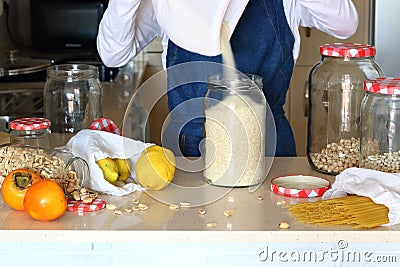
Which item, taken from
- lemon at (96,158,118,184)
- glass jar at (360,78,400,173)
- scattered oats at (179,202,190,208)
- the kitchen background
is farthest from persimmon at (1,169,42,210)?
the kitchen background

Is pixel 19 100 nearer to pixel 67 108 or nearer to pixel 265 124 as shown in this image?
pixel 67 108

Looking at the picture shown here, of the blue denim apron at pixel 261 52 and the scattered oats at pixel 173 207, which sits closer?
the scattered oats at pixel 173 207

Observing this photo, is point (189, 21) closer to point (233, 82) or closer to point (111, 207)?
point (233, 82)

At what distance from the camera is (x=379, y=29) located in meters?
2.87

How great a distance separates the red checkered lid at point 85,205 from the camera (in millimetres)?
1238

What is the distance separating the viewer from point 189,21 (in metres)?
1.38

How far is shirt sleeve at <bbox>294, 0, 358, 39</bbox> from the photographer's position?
1.58 m

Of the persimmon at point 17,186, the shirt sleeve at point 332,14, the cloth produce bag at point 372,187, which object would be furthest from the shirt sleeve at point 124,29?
the cloth produce bag at point 372,187

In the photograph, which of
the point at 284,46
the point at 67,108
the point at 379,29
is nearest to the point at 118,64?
the point at 67,108

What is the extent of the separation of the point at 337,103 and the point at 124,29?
18.7 inches

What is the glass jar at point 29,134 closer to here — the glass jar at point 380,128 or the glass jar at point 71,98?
the glass jar at point 71,98

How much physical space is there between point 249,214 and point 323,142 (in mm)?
344

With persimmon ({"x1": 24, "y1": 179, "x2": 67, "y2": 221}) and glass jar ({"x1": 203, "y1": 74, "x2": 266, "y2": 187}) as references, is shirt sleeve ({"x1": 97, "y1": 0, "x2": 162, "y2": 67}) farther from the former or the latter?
persimmon ({"x1": 24, "y1": 179, "x2": 67, "y2": 221})
